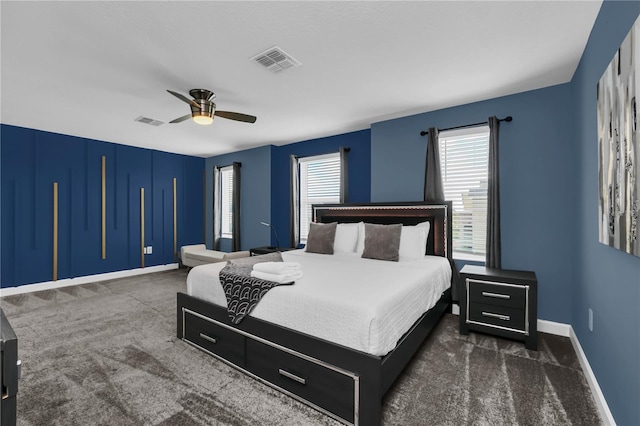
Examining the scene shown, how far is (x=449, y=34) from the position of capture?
7.14 feet

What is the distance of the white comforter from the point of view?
171cm

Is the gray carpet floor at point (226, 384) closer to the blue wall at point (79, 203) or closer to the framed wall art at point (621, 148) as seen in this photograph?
the framed wall art at point (621, 148)

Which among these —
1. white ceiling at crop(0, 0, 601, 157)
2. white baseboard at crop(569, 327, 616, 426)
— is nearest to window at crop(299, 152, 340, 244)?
white ceiling at crop(0, 0, 601, 157)

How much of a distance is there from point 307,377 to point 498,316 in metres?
2.03

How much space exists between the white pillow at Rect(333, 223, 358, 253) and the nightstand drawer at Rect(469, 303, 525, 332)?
1503 millimetres

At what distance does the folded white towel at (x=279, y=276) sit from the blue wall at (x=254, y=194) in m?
3.39

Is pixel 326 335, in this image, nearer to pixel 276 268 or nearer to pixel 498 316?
pixel 276 268

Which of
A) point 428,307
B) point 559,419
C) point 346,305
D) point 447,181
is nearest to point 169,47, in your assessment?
point 346,305

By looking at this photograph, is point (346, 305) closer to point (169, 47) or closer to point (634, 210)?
point (634, 210)

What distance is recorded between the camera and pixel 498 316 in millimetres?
2811

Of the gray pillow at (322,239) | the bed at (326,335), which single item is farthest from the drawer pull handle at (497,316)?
the gray pillow at (322,239)

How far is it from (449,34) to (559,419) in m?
2.63

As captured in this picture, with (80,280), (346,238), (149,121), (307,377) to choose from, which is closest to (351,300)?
(307,377)

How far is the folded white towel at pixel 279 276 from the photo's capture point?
2201mm
